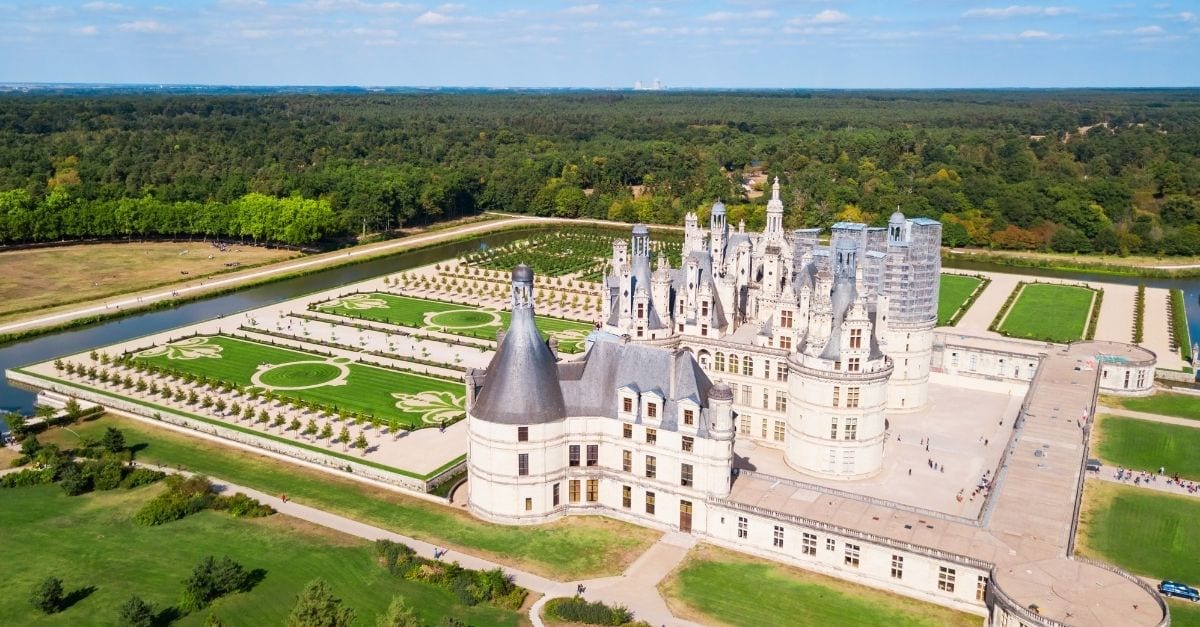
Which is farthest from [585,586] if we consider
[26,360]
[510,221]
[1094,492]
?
[510,221]

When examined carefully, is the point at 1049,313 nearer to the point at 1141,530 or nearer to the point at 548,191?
the point at 1141,530

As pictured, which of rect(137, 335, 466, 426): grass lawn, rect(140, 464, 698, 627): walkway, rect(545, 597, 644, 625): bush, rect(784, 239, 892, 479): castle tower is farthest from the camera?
rect(137, 335, 466, 426): grass lawn

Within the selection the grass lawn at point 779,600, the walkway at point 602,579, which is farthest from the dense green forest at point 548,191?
the grass lawn at point 779,600

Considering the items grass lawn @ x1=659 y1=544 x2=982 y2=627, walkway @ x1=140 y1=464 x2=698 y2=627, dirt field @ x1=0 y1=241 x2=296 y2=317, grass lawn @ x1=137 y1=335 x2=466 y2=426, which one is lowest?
grass lawn @ x1=659 y1=544 x2=982 y2=627

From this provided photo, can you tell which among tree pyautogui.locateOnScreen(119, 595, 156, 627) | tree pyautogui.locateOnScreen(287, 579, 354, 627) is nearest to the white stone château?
tree pyautogui.locateOnScreen(287, 579, 354, 627)

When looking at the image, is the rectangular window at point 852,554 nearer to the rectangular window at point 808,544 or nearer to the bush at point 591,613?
the rectangular window at point 808,544

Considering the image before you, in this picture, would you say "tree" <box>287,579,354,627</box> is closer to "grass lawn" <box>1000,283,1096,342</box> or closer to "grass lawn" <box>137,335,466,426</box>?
"grass lawn" <box>137,335,466,426</box>

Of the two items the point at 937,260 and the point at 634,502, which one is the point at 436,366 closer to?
the point at 634,502
